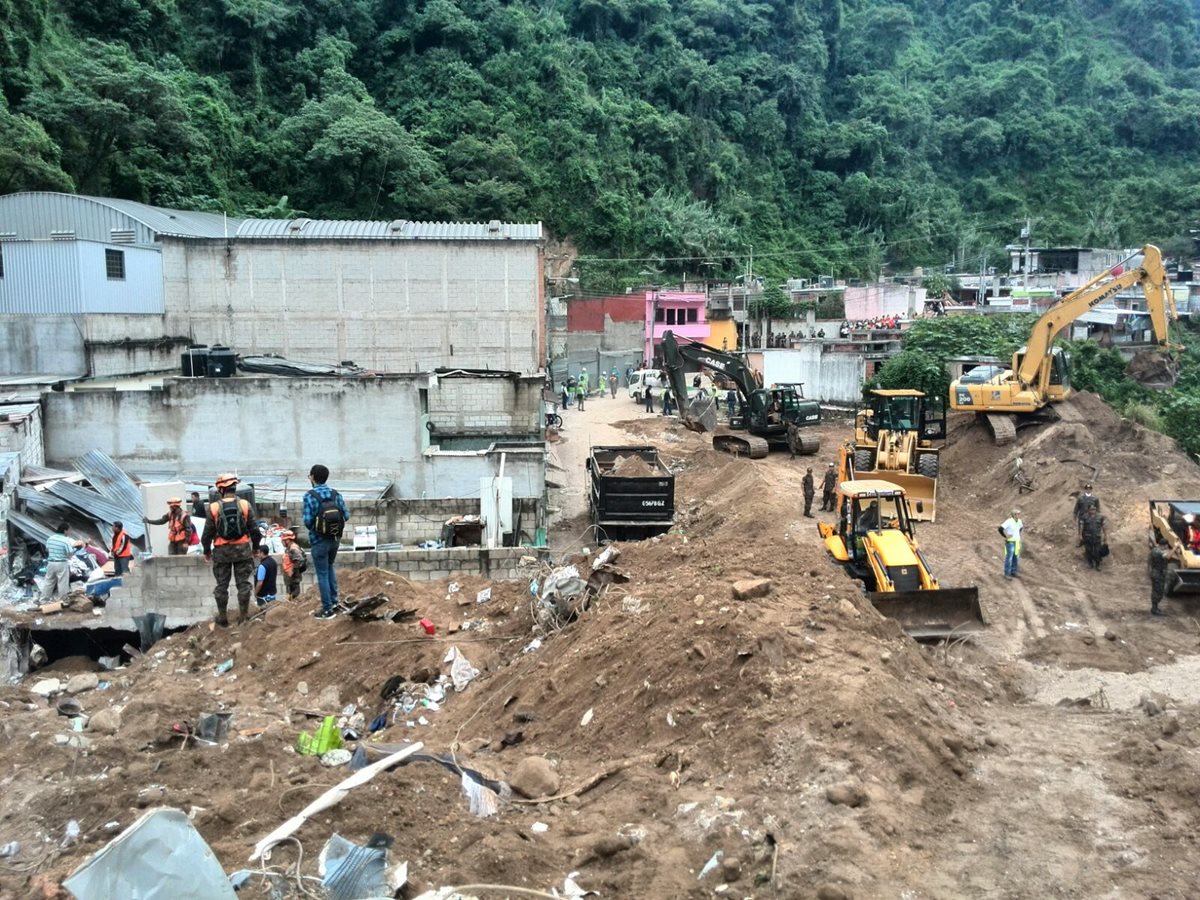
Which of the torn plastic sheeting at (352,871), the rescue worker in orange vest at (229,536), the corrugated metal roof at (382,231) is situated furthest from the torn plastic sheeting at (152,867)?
the corrugated metal roof at (382,231)

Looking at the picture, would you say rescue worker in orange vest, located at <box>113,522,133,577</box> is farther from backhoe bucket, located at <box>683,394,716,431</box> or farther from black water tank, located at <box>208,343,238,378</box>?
backhoe bucket, located at <box>683,394,716,431</box>

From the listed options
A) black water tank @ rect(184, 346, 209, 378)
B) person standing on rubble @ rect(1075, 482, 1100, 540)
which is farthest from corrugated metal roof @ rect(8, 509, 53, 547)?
person standing on rubble @ rect(1075, 482, 1100, 540)

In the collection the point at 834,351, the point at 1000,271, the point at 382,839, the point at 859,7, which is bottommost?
the point at 382,839

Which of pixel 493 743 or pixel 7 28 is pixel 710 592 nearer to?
pixel 493 743

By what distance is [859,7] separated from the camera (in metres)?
79.5

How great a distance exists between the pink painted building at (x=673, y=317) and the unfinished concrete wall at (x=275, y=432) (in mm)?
29994

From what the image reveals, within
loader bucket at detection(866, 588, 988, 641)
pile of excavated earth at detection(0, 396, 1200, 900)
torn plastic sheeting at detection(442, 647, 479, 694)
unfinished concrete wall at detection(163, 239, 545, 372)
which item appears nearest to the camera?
pile of excavated earth at detection(0, 396, 1200, 900)

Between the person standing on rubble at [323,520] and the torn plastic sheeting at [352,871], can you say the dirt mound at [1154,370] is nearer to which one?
the person standing on rubble at [323,520]

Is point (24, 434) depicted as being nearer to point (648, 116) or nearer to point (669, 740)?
point (669, 740)

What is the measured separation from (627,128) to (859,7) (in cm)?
3385

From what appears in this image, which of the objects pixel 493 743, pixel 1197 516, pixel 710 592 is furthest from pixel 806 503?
pixel 493 743

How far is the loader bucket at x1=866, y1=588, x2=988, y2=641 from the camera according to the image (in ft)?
36.4

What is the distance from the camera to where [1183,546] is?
13312 millimetres

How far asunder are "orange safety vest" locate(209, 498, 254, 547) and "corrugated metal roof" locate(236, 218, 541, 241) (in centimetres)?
2012
